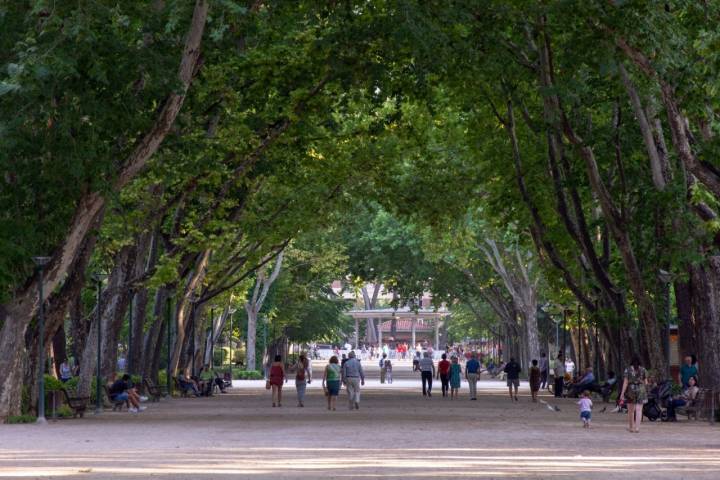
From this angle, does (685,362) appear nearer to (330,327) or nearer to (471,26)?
(471,26)

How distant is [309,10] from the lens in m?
26.3

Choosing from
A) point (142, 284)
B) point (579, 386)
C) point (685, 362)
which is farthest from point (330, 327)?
point (685, 362)

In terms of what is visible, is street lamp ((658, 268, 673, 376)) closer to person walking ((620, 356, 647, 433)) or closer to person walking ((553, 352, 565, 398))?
person walking ((620, 356, 647, 433))

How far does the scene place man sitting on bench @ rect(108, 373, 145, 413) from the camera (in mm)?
33719

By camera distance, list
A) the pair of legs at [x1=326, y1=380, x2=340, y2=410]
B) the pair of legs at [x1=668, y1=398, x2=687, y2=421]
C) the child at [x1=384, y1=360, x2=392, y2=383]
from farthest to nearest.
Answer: the child at [x1=384, y1=360, x2=392, y2=383] < the pair of legs at [x1=326, y1=380, x2=340, y2=410] < the pair of legs at [x1=668, y1=398, x2=687, y2=421]

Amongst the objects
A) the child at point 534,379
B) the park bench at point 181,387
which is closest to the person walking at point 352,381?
the child at point 534,379

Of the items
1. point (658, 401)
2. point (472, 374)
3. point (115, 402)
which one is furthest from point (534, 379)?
point (115, 402)

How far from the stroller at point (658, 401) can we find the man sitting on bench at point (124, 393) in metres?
11.6

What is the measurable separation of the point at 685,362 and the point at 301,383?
11149mm

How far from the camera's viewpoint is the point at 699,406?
28.9 metres

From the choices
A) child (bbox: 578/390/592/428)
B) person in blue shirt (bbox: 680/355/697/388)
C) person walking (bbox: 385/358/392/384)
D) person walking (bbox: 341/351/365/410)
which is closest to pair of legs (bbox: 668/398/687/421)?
person in blue shirt (bbox: 680/355/697/388)

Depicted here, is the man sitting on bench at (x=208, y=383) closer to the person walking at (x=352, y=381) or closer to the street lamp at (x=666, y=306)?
the person walking at (x=352, y=381)

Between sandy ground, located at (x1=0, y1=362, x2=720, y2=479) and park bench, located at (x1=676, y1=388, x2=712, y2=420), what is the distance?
669 millimetres

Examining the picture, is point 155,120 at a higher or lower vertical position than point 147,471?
higher
